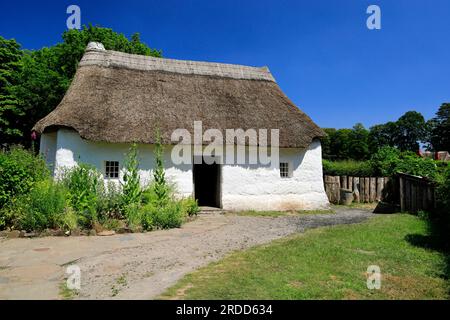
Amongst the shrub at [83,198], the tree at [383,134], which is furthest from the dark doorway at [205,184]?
the tree at [383,134]

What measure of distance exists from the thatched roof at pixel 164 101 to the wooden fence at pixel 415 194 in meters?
3.91

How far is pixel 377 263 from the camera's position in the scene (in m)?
6.05

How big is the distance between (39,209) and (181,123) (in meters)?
6.14

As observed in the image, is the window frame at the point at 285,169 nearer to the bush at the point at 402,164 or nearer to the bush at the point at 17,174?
the bush at the point at 402,164

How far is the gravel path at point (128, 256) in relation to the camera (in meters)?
4.84

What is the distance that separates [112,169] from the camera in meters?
12.6

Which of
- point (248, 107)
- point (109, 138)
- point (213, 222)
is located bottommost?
point (213, 222)

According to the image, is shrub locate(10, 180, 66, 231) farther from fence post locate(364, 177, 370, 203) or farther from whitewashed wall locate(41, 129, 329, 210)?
fence post locate(364, 177, 370, 203)

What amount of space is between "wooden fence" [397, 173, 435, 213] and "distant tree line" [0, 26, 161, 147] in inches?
758

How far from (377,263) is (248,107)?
10111mm

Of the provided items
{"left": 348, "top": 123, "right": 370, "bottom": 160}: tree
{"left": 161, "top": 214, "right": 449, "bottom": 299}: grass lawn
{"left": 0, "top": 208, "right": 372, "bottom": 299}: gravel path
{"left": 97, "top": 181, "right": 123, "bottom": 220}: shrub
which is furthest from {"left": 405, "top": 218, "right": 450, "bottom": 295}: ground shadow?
{"left": 348, "top": 123, "right": 370, "bottom": 160}: tree

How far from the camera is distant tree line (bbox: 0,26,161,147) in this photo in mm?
20578
